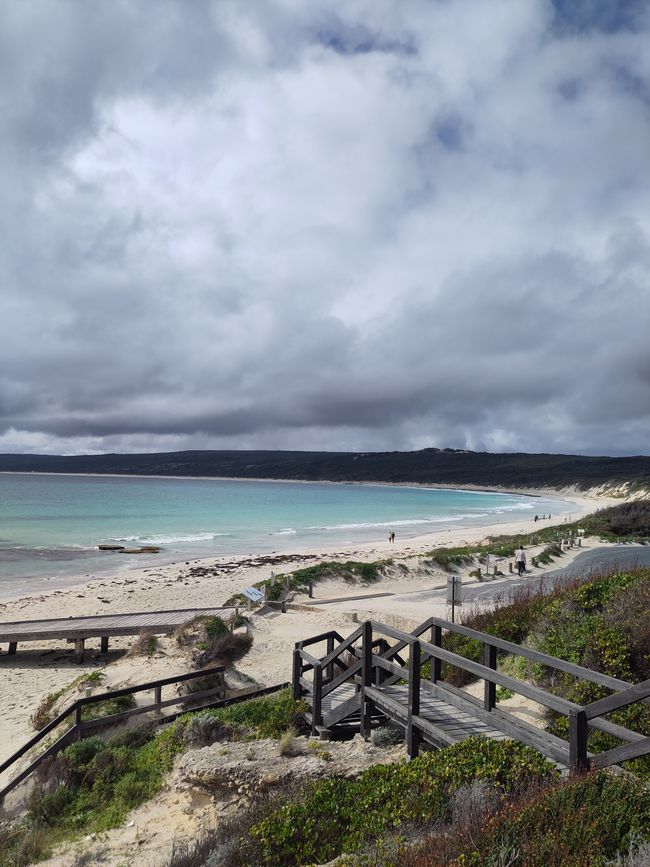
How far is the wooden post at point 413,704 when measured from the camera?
5918 mm

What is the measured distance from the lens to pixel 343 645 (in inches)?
287

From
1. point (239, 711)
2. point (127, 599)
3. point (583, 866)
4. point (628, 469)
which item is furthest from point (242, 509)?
point (628, 469)

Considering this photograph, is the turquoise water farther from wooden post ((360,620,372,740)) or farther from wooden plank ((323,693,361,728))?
wooden post ((360,620,372,740))

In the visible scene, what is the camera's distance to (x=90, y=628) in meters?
15.0

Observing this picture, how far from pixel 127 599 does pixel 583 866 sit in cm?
2299

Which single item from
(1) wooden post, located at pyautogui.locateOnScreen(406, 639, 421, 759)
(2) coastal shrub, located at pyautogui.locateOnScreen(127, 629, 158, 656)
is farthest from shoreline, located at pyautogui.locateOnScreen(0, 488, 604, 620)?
(1) wooden post, located at pyautogui.locateOnScreen(406, 639, 421, 759)

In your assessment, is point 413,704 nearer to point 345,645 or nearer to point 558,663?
point 345,645

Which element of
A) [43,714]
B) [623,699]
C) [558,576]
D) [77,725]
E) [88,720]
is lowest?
[43,714]

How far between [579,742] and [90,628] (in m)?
13.8

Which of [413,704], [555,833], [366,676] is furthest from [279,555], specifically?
[555,833]

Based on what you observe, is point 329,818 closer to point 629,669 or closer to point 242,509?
point 629,669

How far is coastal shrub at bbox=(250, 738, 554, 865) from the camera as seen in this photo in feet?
13.9

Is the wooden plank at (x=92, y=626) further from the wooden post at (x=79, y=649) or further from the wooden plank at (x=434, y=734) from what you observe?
the wooden plank at (x=434, y=734)

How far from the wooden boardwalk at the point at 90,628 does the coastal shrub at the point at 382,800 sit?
11120 mm
